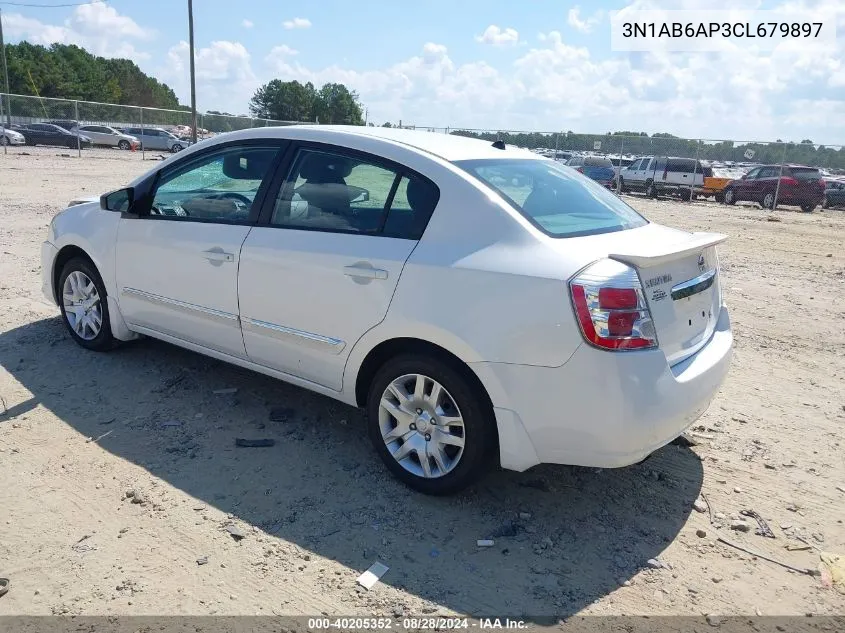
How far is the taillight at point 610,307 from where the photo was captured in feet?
9.56

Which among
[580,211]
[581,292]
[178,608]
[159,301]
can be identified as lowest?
[178,608]

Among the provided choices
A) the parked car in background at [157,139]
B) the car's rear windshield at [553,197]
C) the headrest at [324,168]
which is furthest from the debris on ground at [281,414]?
the parked car in background at [157,139]

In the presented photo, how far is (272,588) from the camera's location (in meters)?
2.81

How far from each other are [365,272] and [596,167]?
86.6 ft

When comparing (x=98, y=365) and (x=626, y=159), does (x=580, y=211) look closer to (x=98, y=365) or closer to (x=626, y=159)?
(x=98, y=365)

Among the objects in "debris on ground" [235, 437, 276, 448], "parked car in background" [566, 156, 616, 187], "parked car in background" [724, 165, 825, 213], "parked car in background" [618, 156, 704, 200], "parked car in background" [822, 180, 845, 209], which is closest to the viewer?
"debris on ground" [235, 437, 276, 448]

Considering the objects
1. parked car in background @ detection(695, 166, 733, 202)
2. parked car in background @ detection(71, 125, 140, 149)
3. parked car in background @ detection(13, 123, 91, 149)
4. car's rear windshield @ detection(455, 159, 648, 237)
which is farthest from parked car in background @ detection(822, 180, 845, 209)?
parked car in background @ detection(71, 125, 140, 149)

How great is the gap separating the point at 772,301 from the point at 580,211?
5.35 metres

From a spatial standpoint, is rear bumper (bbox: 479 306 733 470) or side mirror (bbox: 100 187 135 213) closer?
rear bumper (bbox: 479 306 733 470)

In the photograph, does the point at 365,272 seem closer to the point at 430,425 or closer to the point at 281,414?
the point at 430,425

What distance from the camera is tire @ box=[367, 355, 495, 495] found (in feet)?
10.6

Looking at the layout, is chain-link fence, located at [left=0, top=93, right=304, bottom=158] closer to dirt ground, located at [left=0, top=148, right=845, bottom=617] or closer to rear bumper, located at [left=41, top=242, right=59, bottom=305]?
rear bumper, located at [left=41, top=242, right=59, bottom=305]

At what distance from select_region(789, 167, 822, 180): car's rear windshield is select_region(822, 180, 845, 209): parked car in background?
1.75 metres

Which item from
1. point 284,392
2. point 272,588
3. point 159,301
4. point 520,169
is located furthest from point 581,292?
point 159,301
